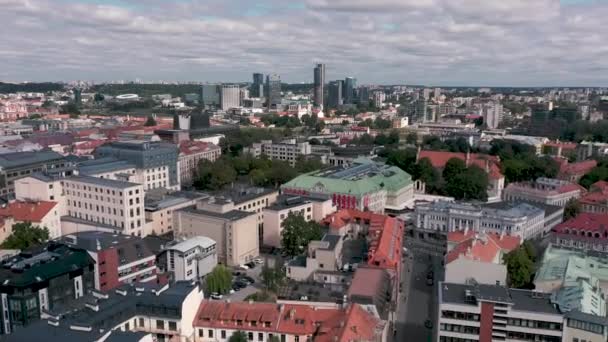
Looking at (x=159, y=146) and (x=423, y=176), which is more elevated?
(x=159, y=146)

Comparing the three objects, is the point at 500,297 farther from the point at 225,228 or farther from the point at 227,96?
the point at 227,96

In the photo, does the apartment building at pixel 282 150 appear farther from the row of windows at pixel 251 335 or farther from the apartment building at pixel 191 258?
the row of windows at pixel 251 335

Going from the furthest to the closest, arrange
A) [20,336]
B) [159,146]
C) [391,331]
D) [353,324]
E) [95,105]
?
1. [95,105]
2. [159,146]
3. [391,331]
4. [353,324]
5. [20,336]

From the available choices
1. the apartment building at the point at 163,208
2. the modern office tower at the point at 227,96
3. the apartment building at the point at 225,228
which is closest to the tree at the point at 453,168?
the apartment building at the point at 163,208

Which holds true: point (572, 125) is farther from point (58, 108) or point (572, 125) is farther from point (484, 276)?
point (58, 108)

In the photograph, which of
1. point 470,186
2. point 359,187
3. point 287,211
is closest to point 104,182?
point 287,211

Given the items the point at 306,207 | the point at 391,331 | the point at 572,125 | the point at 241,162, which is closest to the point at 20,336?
the point at 391,331

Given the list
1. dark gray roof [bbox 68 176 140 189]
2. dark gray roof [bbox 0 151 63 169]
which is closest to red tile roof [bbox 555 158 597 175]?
dark gray roof [bbox 68 176 140 189]
